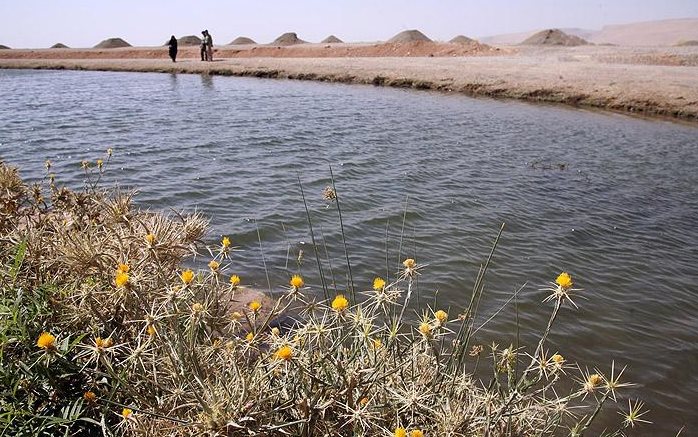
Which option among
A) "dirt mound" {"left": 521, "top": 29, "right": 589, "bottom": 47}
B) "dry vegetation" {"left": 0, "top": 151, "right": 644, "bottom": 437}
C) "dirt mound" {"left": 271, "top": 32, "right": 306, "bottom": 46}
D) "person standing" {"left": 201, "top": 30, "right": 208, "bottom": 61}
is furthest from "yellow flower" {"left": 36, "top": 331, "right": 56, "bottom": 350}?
"dirt mound" {"left": 271, "top": 32, "right": 306, "bottom": 46}

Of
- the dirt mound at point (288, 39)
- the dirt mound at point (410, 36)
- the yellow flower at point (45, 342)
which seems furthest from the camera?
the dirt mound at point (288, 39)

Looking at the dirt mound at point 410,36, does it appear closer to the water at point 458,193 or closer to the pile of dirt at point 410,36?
the pile of dirt at point 410,36

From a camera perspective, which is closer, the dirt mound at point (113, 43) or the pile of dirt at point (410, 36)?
the pile of dirt at point (410, 36)

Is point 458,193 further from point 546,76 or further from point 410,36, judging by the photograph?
point 410,36

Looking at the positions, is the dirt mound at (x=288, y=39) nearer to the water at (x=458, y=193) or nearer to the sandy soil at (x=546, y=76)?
the sandy soil at (x=546, y=76)

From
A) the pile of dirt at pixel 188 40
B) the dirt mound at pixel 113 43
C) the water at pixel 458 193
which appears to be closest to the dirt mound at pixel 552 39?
the water at pixel 458 193

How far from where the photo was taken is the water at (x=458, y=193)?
194 inches

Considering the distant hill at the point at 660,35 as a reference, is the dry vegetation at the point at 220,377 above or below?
below

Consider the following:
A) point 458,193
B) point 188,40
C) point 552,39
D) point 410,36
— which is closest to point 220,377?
point 458,193

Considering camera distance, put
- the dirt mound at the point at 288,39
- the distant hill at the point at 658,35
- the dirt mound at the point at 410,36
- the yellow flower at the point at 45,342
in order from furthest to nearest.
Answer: the distant hill at the point at 658,35
the dirt mound at the point at 288,39
the dirt mound at the point at 410,36
the yellow flower at the point at 45,342

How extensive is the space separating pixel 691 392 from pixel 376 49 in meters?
39.0

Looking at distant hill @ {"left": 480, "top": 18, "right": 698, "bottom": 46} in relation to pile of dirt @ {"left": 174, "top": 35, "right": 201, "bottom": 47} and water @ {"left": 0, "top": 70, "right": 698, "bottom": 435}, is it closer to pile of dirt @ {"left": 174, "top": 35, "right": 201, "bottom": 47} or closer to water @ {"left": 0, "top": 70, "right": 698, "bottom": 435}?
pile of dirt @ {"left": 174, "top": 35, "right": 201, "bottom": 47}

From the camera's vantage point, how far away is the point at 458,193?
8289mm

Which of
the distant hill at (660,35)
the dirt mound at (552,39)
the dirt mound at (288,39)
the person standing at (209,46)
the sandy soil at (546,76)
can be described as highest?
the distant hill at (660,35)
